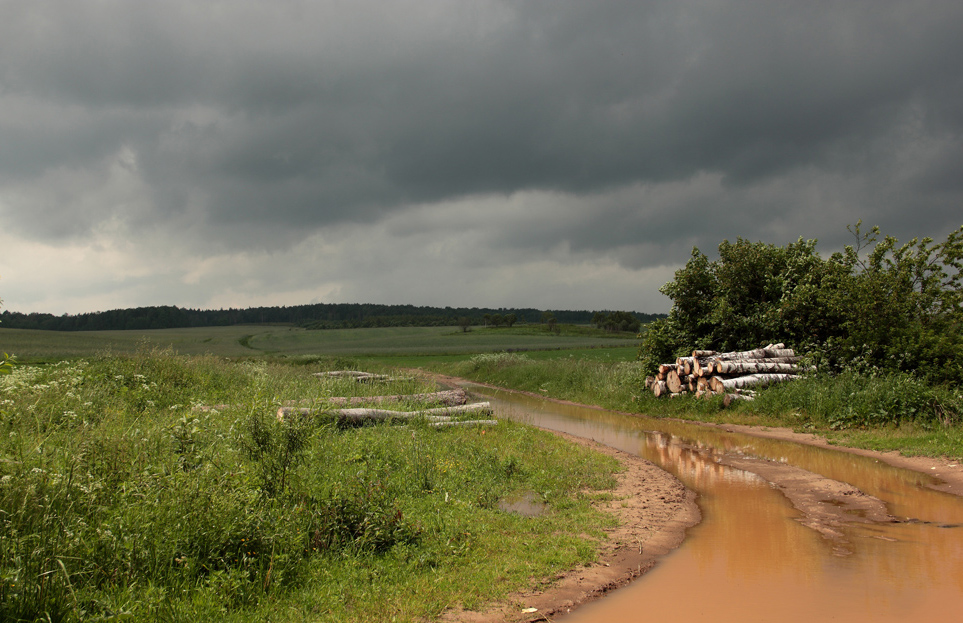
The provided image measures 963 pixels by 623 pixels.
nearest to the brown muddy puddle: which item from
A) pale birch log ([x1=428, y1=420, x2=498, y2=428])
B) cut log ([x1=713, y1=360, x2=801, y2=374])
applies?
pale birch log ([x1=428, y1=420, x2=498, y2=428])

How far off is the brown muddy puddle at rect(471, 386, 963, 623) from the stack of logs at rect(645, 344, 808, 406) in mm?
7147

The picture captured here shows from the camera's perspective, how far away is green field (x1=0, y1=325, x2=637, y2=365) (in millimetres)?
58156

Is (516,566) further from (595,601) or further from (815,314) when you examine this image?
(815,314)

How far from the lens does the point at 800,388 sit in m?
16.4

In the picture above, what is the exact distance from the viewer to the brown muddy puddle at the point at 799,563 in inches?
201

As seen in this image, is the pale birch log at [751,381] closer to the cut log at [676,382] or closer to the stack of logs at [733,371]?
the stack of logs at [733,371]

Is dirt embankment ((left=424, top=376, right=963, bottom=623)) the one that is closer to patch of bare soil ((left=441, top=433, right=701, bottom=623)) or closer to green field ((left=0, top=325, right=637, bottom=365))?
patch of bare soil ((left=441, top=433, right=701, bottom=623))

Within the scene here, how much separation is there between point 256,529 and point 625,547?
411 cm

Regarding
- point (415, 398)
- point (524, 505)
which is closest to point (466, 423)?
point (415, 398)

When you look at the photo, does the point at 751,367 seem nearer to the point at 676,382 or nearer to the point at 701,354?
the point at 701,354

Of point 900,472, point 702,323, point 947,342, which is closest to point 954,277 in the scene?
point 947,342

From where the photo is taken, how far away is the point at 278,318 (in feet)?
469

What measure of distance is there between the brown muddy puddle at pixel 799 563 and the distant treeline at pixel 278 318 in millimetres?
102654

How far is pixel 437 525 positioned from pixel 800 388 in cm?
1365
